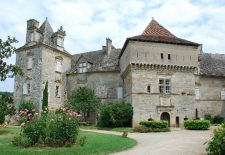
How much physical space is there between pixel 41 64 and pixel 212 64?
22.8m

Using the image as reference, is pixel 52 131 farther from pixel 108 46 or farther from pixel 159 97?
pixel 108 46

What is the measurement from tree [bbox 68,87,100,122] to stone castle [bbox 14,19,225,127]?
2523 millimetres

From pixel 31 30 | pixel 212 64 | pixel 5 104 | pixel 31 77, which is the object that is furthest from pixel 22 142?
pixel 212 64

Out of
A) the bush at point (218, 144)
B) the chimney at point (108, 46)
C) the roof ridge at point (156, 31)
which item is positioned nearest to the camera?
the bush at point (218, 144)

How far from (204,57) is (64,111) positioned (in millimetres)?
30710

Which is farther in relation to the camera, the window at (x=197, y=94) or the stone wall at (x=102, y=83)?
the stone wall at (x=102, y=83)

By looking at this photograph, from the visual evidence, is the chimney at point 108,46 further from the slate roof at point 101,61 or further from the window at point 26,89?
the window at point 26,89

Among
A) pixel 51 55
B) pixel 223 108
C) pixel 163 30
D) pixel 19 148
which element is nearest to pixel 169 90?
pixel 163 30

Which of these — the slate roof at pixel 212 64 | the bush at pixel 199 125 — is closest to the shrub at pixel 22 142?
the bush at pixel 199 125

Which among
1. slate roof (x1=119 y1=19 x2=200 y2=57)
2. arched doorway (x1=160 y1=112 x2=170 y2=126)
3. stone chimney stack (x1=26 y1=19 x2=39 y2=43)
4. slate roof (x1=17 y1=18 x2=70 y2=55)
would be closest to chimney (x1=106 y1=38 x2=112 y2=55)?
slate roof (x1=17 y1=18 x2=70 y2=55)

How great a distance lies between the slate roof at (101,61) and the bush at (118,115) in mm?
8250

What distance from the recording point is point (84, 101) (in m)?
36.2

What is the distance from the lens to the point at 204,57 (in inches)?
1656

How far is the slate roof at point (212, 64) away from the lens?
39188 mm
